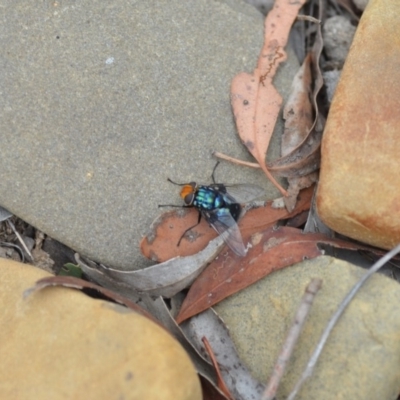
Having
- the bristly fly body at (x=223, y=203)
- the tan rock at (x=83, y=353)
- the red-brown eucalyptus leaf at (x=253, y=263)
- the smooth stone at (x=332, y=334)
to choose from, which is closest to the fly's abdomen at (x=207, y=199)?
the bristly fly body at (x=223, y=203)

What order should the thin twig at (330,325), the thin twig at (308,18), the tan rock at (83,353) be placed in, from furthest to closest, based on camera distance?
the thin twig at (308,18) → the thin twig at (330,325) → the tan rock at (83,353)

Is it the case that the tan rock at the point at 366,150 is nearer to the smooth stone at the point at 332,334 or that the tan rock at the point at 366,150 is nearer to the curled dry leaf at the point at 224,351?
the smooth stone at the point at 332,334

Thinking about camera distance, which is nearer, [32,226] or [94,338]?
[94,338]

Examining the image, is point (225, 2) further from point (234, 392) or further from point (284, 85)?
point (234, 392)

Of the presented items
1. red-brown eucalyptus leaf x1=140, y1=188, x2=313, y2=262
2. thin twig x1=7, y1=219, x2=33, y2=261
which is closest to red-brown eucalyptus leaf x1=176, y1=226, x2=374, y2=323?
red-brown eucalyptus leaf x1=140, y1=188, x2=313, y2=262

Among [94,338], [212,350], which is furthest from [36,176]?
[212,350]

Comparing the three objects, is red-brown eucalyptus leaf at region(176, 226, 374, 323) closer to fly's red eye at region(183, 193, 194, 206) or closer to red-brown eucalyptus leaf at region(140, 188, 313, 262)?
red-brown eucalyptus leaf at region(140, 188, 313, 262)

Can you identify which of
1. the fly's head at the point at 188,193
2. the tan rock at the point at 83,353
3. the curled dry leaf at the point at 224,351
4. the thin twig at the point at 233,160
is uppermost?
the thin twig at the point at 233,160
